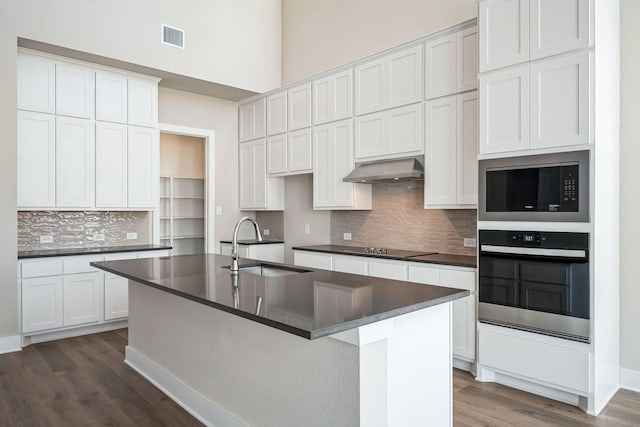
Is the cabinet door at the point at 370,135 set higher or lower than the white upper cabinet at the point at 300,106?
lower

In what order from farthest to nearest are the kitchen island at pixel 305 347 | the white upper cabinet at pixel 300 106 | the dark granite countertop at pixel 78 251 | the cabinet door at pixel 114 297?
the white upper cabinet at pixel 300 106 → the cabinet door at pixel 114 297 → the dark granite countertop at pixel 78 251 → the kitchen island at pixel 305 347

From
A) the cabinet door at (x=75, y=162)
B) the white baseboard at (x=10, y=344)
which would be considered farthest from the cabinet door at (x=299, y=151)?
the white baseboard at (x=10, y=344)

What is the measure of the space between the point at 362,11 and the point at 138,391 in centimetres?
464

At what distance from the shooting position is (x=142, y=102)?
16.8 feet

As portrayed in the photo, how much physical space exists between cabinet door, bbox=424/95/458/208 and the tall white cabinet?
3.29m

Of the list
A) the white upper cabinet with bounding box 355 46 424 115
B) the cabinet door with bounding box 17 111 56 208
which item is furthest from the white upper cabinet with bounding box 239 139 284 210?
the cabinet door with bounding box 17 111 56 208

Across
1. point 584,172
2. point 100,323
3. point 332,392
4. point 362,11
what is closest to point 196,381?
point 332,392

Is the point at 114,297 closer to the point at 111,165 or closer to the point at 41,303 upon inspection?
the point at 41,303

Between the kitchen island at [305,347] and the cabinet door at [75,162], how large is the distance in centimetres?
199

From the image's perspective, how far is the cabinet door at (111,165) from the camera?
4793 mm

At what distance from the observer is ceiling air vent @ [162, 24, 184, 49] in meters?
5.04

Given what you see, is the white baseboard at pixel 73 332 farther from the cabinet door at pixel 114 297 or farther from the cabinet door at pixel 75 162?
the cabinet door at pixel 75 162

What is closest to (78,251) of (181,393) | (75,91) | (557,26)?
(75,91)

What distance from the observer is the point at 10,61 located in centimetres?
403
